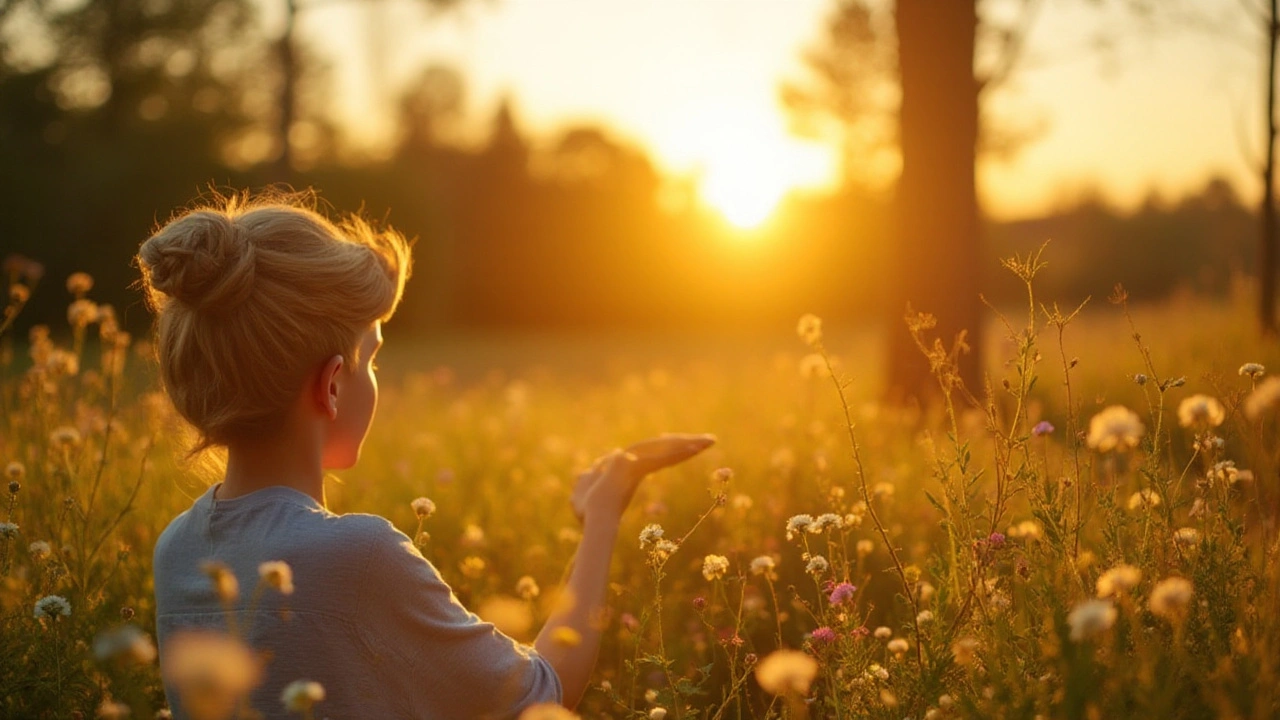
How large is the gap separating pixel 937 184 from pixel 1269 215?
190 inches

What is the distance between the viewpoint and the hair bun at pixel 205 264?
190 cm

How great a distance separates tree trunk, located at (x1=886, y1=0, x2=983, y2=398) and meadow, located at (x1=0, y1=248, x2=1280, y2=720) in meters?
0.32

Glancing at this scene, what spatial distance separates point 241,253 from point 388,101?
33.6 metres

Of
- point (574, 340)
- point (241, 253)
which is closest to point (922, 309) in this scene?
point (241, 253)

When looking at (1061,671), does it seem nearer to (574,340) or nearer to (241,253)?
(241,253)

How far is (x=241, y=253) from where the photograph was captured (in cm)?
192

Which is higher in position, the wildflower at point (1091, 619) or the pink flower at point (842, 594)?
the wildflower at point (1091, 619)

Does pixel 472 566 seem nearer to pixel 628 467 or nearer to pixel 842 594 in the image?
pixel 628 467

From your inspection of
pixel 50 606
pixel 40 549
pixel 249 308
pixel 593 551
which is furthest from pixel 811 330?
pixel 40 549

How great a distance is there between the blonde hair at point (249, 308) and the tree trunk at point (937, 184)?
4655 mm

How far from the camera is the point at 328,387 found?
202cm

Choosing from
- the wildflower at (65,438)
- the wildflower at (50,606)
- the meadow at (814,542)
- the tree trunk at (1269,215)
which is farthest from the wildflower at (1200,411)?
the tree trunk at (1269,215)

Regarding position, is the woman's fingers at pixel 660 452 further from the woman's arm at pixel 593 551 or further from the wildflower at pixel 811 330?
the wildflower at pixel 811 330

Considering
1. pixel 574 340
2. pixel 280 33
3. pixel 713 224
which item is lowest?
pixel 574 340
